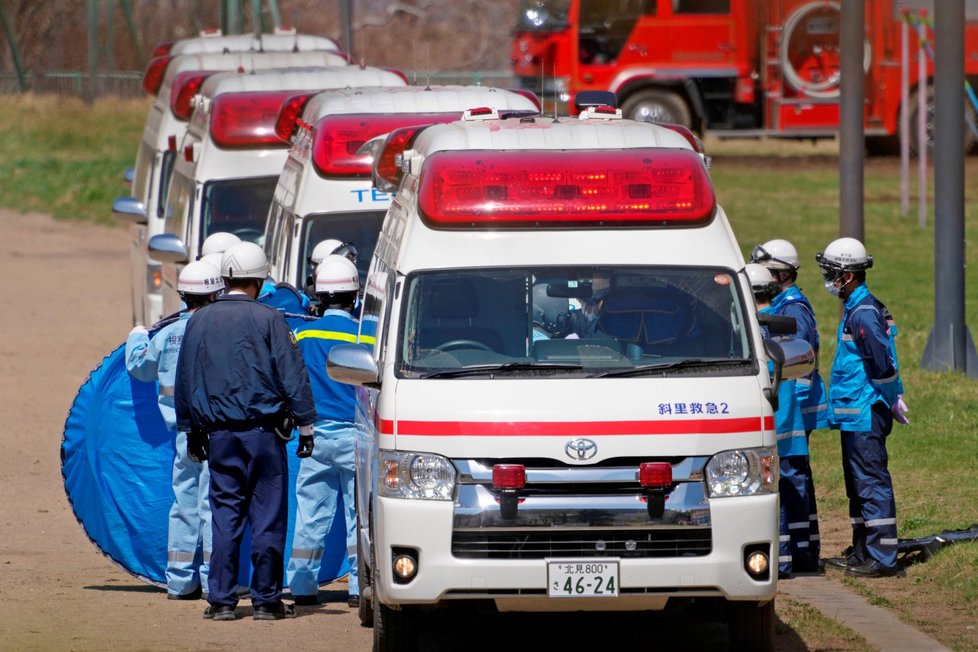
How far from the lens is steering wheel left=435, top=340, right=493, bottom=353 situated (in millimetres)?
7672

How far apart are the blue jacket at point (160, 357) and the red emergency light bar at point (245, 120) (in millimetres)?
5224

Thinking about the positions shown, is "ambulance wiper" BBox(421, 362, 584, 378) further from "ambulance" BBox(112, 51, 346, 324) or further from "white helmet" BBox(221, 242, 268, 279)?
"ambulance" BBox(112, 51, 346, 324)

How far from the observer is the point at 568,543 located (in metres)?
7.13

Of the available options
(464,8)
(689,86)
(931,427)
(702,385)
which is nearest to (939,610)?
(702,385)

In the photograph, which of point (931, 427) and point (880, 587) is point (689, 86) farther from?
point (880, 587)

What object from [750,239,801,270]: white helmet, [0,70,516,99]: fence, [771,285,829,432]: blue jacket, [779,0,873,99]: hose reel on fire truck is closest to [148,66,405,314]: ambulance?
[750,239,801,270]: white helmet

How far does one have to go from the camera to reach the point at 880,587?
380 inches

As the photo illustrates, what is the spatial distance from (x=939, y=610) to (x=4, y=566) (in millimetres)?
5085

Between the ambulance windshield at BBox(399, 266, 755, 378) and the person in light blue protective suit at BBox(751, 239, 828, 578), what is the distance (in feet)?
5.98

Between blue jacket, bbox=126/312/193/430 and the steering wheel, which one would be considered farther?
blue jacket, bbox=126/312/193/430

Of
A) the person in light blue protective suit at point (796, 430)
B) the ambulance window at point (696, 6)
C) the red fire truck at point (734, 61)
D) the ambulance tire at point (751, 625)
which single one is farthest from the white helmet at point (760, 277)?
the ambulance window at point (696, 6)

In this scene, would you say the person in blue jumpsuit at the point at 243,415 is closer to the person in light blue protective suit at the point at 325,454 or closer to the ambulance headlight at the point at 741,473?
the person in light blue protective suit at the point at 325,454

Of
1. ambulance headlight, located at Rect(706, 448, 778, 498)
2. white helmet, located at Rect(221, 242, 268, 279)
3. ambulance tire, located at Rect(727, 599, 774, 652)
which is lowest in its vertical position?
ambulance tire, located at Rect(727, 599, 774, 652)

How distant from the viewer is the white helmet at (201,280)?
916 cm
